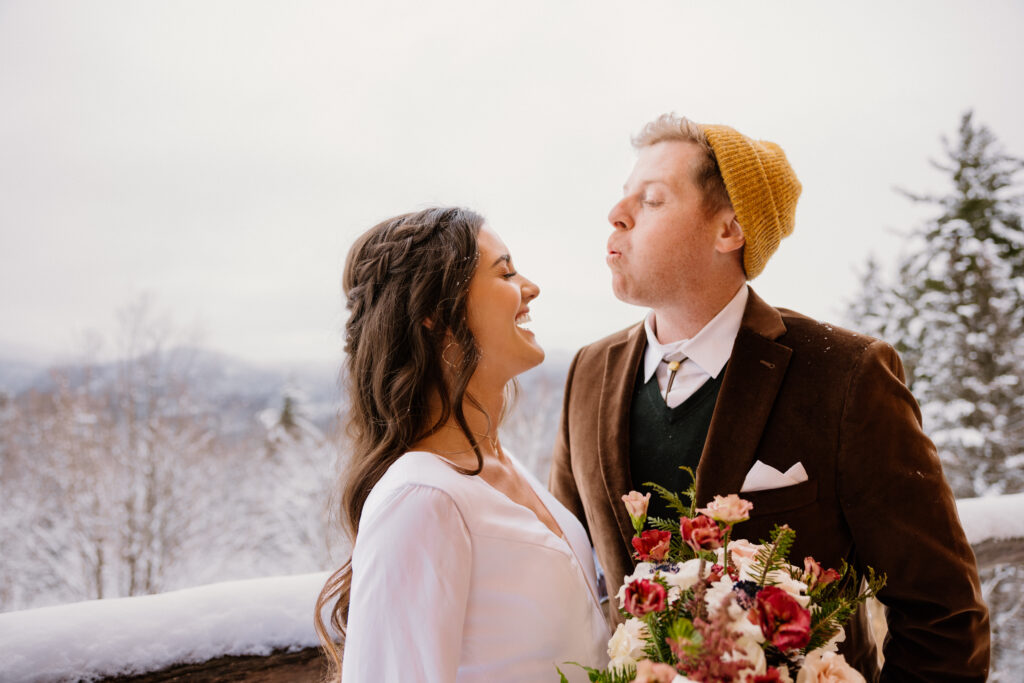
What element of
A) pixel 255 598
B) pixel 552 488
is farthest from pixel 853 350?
pixel 255 598

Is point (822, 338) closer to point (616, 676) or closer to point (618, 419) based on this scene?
point (618, 419)

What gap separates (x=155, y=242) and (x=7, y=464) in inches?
242

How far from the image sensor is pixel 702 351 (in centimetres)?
176

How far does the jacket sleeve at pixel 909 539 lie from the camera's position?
1431 mm

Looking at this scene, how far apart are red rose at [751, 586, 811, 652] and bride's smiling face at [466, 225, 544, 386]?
83 cm

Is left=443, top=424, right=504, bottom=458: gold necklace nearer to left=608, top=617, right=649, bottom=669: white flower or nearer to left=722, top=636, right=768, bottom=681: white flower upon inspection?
left=608, top=617, right=649, bottom=669: white flower

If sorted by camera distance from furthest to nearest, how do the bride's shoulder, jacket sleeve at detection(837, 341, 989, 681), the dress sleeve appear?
jacket sleeve at detection(837, 341, 989, 681)
the bride's shoulder
the dress sleeve

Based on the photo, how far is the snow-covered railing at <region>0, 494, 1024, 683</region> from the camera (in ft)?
4.18

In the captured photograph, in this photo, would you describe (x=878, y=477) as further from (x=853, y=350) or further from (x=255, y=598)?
(x=255, y=598)

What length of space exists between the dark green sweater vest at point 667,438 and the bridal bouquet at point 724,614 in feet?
2.01

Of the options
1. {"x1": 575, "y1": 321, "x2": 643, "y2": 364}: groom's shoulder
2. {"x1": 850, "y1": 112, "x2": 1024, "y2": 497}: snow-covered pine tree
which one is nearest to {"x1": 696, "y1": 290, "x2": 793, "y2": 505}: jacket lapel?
{"x1": 575, "y1": 321, "x2": 643, "y2": 364}: groom's shoulder

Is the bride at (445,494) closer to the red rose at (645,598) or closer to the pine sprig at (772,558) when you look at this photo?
the red rose at (645,598)

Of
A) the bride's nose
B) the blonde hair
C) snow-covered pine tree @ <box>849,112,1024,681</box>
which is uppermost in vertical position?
the blonde hair

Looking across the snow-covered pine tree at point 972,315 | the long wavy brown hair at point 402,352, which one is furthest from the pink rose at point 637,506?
the snow-covered pine tree at point 972,315
